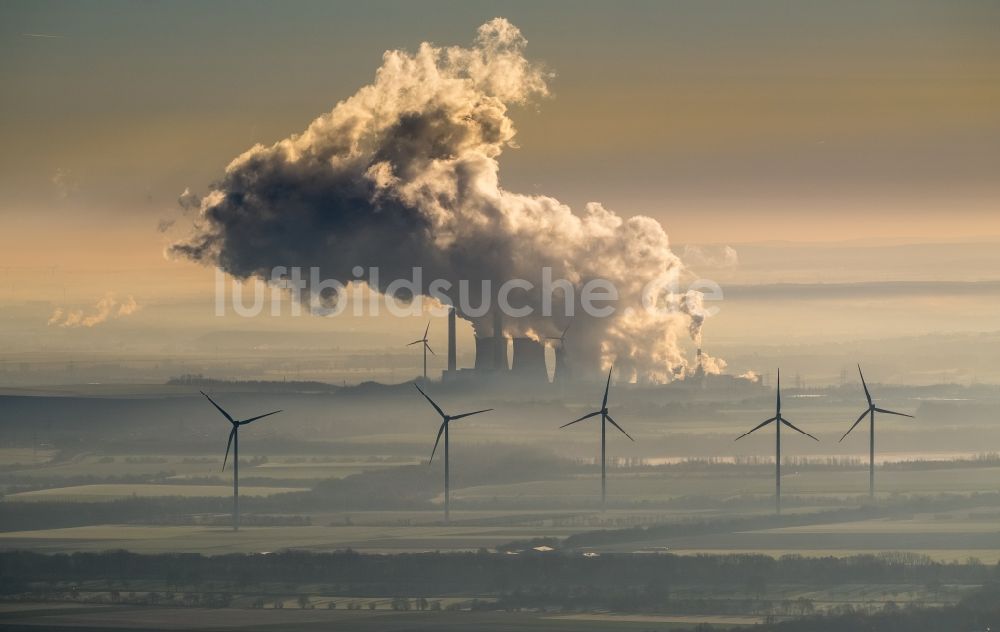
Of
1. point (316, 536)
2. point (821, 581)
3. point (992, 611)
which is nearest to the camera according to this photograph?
point (992, 611)

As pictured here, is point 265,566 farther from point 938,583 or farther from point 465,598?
point 938,583

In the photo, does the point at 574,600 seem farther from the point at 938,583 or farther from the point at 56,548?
the point at 56,548

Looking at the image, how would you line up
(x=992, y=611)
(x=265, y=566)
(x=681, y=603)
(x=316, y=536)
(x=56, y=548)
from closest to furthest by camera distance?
1. (x=992, y=611)
2. (x=681, y=603)
3. (x=265, y=566)
4. (x=56, y=548)
5. (x=316, y=536)

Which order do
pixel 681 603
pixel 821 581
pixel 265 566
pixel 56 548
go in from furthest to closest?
1. pixel 56 548
2. pixel 265 566
3. pixel 821 581
4. pixel 681 603

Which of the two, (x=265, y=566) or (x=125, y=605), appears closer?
(x=125, y=605)

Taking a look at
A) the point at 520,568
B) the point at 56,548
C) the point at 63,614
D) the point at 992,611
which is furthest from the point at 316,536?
the point at 992,611

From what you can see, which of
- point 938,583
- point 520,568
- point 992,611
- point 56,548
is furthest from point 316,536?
point 992,611

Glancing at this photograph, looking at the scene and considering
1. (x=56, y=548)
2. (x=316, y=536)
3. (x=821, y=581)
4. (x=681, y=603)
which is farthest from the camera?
(x=316, y=536)

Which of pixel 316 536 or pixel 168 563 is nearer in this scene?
pixel 168 563

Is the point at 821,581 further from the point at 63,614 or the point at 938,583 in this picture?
the point at 63,614
